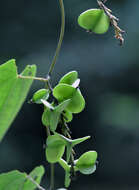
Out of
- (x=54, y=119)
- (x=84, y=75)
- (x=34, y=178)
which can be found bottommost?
(x=84, y=75)

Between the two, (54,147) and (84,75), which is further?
(84,75)

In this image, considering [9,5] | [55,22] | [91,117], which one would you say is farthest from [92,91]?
[9,5]

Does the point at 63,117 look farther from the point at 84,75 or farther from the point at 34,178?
the point at 84,75

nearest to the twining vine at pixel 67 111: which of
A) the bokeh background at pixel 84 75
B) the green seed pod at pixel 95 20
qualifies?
the green seed pod at pixel 95 20

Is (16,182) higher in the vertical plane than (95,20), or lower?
lower

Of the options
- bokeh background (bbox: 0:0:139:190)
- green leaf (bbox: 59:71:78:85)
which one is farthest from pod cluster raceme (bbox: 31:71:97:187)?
bokeh background (bbox: 0:0:139:190)

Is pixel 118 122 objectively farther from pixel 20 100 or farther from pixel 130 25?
pixel 20 100

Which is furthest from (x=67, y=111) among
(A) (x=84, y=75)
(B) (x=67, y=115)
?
(A) (x=84, y=75)
